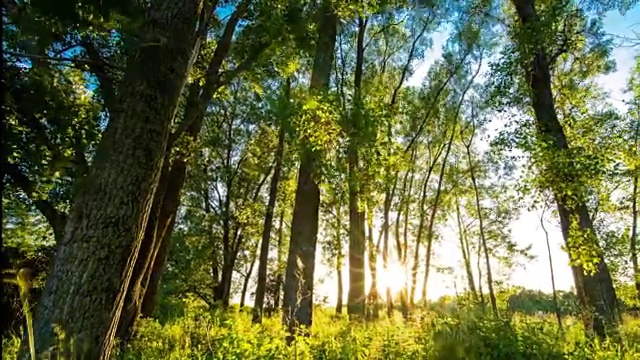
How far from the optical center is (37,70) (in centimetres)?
460

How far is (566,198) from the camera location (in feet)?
27.0

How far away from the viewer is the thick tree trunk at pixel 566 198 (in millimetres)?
7637

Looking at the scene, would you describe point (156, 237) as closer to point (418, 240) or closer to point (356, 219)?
point (356, 219)

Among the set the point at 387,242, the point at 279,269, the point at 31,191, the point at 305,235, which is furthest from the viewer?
the point at 279,269

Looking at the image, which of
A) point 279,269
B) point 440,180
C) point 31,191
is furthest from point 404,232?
point 31,191

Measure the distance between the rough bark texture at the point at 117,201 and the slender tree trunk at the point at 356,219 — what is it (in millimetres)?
4081

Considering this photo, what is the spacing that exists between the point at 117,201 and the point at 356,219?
31.2 ft

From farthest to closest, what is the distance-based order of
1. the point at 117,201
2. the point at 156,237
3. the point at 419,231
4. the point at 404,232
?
1. the point at 404,232
2. the point at 419,231
3. the point at 156,237
4. the point at 117,201

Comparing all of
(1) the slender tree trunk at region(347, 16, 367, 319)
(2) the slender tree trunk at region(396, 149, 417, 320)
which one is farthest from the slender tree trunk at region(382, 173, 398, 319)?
(1) the slender tree trunk at region(347, 16, 367, 319)

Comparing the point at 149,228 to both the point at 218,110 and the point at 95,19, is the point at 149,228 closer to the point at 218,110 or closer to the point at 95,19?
the point at 95,19

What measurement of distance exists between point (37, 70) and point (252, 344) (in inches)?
154

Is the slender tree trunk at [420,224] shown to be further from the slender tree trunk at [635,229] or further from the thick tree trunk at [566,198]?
the thick tree trunk at [566,198]

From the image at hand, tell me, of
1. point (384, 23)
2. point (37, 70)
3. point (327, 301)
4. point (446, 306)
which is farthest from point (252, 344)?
point (327, 301)

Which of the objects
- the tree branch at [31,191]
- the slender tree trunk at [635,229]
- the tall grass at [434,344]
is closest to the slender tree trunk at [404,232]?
the slender tree trunk at [635,229]
